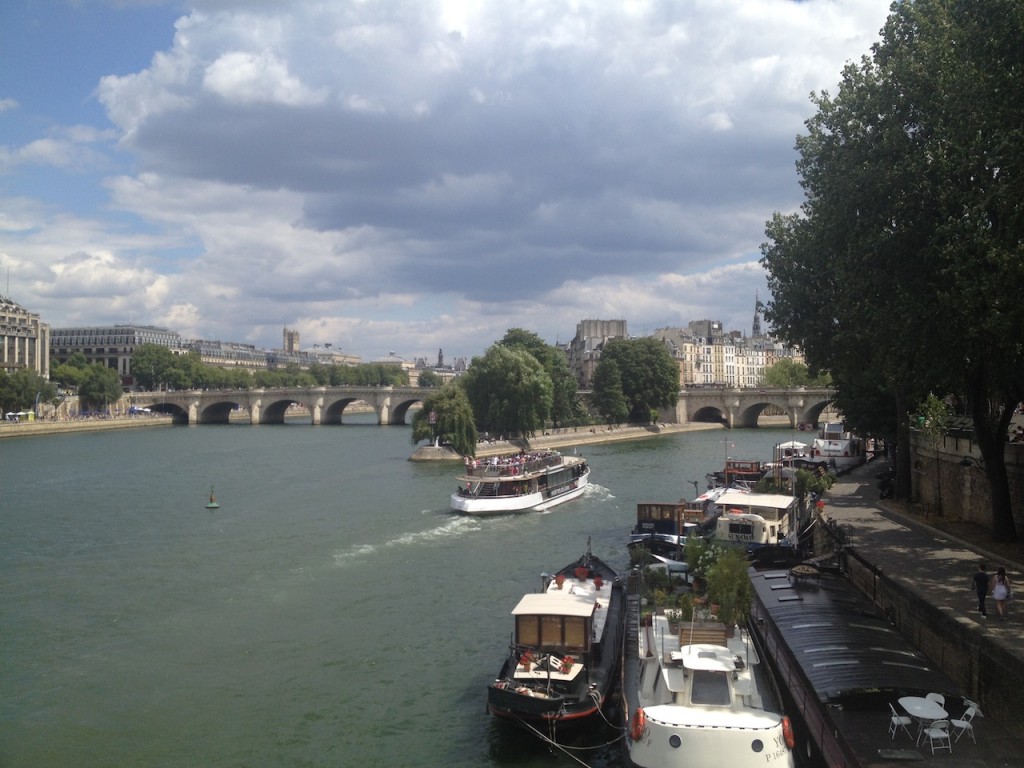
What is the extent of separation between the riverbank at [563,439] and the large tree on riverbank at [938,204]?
3884cm

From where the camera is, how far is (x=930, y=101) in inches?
778

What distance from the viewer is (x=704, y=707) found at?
12.7 metres

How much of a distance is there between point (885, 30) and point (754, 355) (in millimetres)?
158411

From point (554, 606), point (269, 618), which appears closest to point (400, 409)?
point (269, 618)

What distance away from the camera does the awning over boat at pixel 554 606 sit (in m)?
16.2

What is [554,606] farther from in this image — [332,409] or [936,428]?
[332,409]

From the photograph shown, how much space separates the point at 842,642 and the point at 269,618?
13.2 meters

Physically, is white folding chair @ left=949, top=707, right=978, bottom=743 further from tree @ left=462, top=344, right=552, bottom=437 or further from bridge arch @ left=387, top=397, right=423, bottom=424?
bridge arch @ left=387, top=397, right=423, bottom=424

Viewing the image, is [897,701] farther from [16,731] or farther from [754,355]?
[754,355]

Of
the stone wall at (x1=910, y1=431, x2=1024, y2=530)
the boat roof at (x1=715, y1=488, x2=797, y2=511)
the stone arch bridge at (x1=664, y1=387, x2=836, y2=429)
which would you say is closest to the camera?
the stone wall at (x1=910, y1=431, x2=1024, y2=530)

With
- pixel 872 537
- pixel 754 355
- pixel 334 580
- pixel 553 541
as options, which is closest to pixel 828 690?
pixel 872 537

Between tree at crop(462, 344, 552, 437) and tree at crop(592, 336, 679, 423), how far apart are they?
2283 centimetres

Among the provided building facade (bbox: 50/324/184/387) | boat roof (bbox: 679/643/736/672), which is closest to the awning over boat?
boat roof (bbox: 679/643/736/672)

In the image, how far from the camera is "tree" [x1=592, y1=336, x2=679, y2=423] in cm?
9412
